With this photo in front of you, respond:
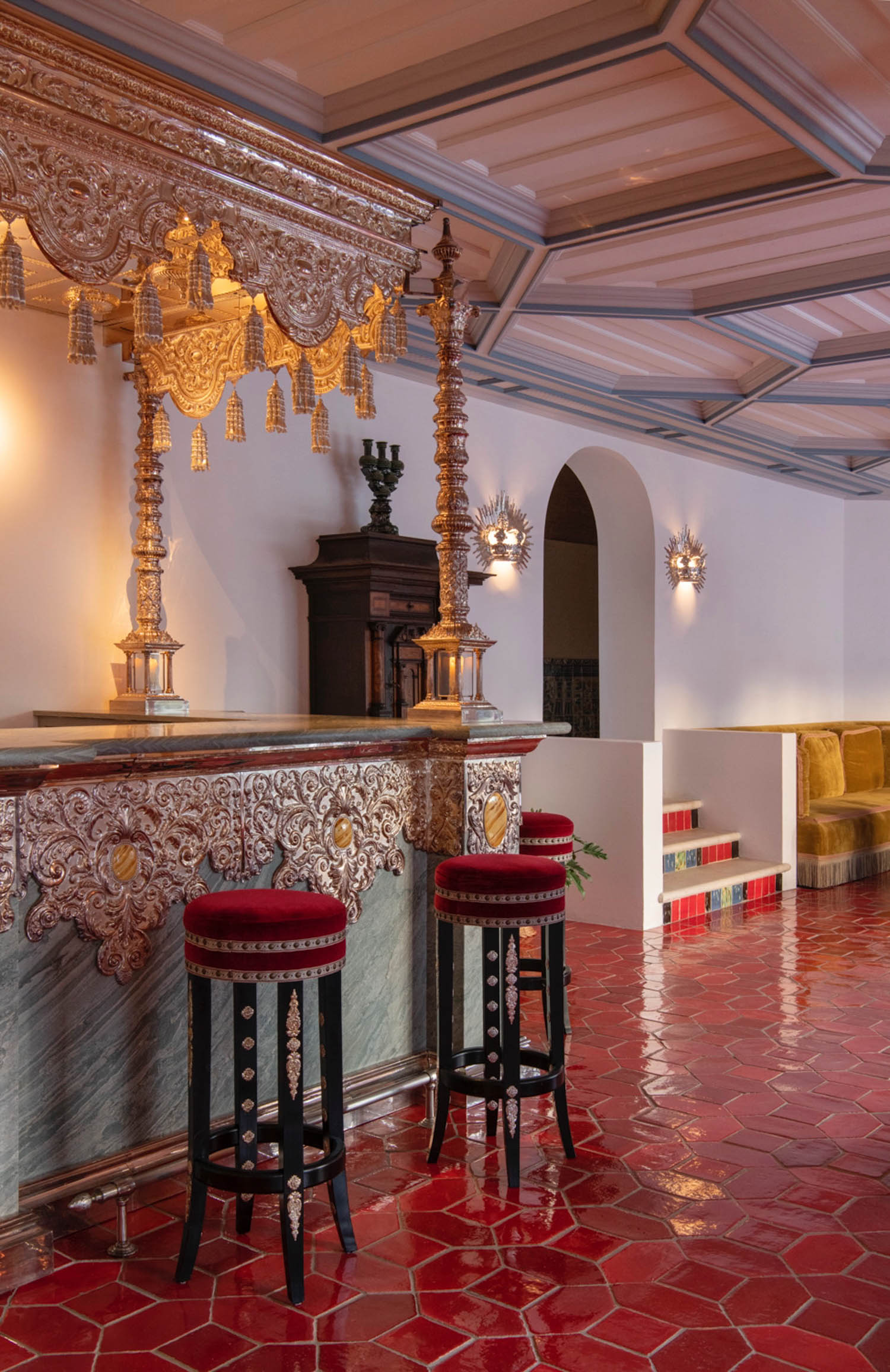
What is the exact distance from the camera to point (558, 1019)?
3.77 meters

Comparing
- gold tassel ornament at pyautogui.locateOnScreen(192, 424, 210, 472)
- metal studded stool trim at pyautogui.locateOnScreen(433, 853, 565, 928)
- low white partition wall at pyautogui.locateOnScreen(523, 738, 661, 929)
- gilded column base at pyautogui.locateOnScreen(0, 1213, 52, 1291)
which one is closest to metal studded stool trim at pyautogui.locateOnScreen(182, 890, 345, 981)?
metal studded stool trim at pyautogui.locateOnScreen(433, 853, 565, 928)

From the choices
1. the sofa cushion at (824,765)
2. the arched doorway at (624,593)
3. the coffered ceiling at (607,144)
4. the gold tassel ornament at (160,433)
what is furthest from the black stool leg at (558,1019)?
the arched doorway at (624,593)

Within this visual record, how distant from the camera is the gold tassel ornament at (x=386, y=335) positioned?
14.3 feet

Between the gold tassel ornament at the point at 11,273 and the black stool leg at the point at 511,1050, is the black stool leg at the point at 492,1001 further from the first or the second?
the gold tassel ornament at the point at 11,273

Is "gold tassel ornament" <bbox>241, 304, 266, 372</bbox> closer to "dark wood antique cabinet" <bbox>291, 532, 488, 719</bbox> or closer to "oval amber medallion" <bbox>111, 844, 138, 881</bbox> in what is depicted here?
"oval amber medallion" <bbox>111, 844, 138, 881</bbox>

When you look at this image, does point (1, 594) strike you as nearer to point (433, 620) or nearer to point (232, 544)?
point (232, 544)

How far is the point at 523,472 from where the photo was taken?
8.57 meters

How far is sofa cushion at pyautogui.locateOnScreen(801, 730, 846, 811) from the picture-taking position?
9234mm

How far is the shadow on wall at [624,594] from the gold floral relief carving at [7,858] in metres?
7.26

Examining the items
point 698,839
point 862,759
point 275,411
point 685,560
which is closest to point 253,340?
point 275,411

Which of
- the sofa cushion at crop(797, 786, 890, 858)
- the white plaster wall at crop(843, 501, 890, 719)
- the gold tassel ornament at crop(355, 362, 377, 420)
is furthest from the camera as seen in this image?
the white plaster wall at crop(843, 501, 890, 719)

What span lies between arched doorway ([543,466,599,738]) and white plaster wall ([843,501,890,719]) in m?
2.64

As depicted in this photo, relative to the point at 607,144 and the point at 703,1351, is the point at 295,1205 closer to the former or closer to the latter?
the point at 703,1351

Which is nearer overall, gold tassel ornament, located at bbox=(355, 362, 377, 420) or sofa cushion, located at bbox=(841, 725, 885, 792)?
gold tassel ornament, located at bbox=(355, 362, 377, 420)
